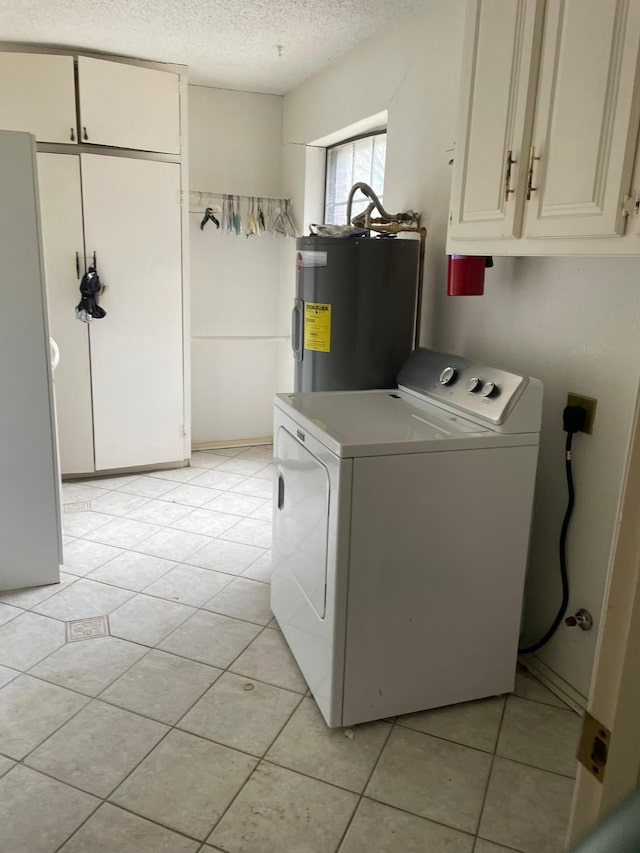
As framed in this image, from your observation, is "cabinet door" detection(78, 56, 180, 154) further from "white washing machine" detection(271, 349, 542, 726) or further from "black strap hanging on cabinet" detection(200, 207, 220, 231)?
"white washing machine" detection(271, 349, 542, 726)

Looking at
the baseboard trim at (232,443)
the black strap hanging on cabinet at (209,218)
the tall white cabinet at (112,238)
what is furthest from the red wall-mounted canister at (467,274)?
the baseboard trim at (232,443)

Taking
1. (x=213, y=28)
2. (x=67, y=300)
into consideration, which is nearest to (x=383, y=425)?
(x=213, y=28)

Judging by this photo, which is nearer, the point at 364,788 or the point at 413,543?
the point at 364,788

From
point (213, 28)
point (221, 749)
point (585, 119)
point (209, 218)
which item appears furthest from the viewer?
point (209, 218)

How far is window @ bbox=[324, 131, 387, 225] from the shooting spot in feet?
11.8

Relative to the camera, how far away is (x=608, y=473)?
193 cm

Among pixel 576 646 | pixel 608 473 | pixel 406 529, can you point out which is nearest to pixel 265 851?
pixel 406 529

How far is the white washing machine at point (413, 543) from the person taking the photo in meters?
1.79

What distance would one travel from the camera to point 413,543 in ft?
6.07

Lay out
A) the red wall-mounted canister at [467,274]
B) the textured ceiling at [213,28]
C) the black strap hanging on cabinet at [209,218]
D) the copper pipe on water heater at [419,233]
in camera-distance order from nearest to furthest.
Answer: the red wall-mounted canister at [467,274], the copper pipe on water heater at [419,233], the textured ceiling at [213,28], the black strap hanging on cabinet at [209,218]

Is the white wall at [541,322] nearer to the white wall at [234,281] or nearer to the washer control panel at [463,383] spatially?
the washer control panel at [463,383]

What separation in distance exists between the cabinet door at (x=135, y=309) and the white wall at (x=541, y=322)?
1410mm

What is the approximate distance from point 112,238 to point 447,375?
2.44 metres

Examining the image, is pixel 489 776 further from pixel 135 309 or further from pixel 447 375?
pixel 135 309
